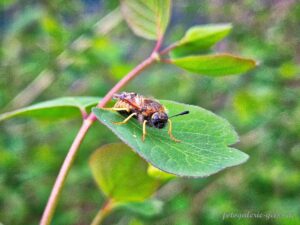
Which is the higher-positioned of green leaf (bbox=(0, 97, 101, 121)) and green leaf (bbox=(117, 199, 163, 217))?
green leaf (bbox=(0, 97, 101, 121))

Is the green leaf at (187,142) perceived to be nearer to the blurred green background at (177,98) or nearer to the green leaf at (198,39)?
the green leaf at (198,39)

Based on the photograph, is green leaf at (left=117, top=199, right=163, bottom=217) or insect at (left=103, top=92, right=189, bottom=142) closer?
insect at (left=103, top=92, right=189, bottom=142)

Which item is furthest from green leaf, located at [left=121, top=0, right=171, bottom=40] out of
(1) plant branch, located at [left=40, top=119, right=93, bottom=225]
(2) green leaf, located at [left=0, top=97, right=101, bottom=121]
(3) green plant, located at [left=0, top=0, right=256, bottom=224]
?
(1) plant branch, located at [left=40, top=119, right=93, bottom=225]

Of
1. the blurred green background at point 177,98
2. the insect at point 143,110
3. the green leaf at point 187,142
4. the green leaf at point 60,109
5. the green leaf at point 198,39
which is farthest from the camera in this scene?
the blurred green background at point 177,98

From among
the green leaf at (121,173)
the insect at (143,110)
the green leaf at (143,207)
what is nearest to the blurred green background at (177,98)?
the green leaf at (143,207)

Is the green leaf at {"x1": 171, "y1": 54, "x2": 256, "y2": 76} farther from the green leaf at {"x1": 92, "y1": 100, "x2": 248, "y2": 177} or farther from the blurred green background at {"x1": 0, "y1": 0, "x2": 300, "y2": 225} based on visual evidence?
the blurred green background at {"x1": 0, "y1": 0, "x2": 300, "y2": 225}

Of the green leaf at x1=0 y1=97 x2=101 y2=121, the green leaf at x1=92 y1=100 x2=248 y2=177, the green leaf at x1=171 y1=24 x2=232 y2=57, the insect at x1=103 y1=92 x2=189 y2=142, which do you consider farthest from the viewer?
the green leaf at x1=171 y1=24 x2=232 y2=57

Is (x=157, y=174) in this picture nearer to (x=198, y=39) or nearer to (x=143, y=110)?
(x=143, y=110)

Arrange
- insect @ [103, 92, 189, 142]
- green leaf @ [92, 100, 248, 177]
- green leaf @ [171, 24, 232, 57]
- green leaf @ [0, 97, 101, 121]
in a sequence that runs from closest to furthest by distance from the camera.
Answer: green leaf @ [92, 100, 248, 177], insect @ [103, 92, 189, 142], green leaf @ [0, 97, 101, 121], green leaf @ [171, 24, 232, 57]

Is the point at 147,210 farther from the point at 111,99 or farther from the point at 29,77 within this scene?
the point at 29,77
